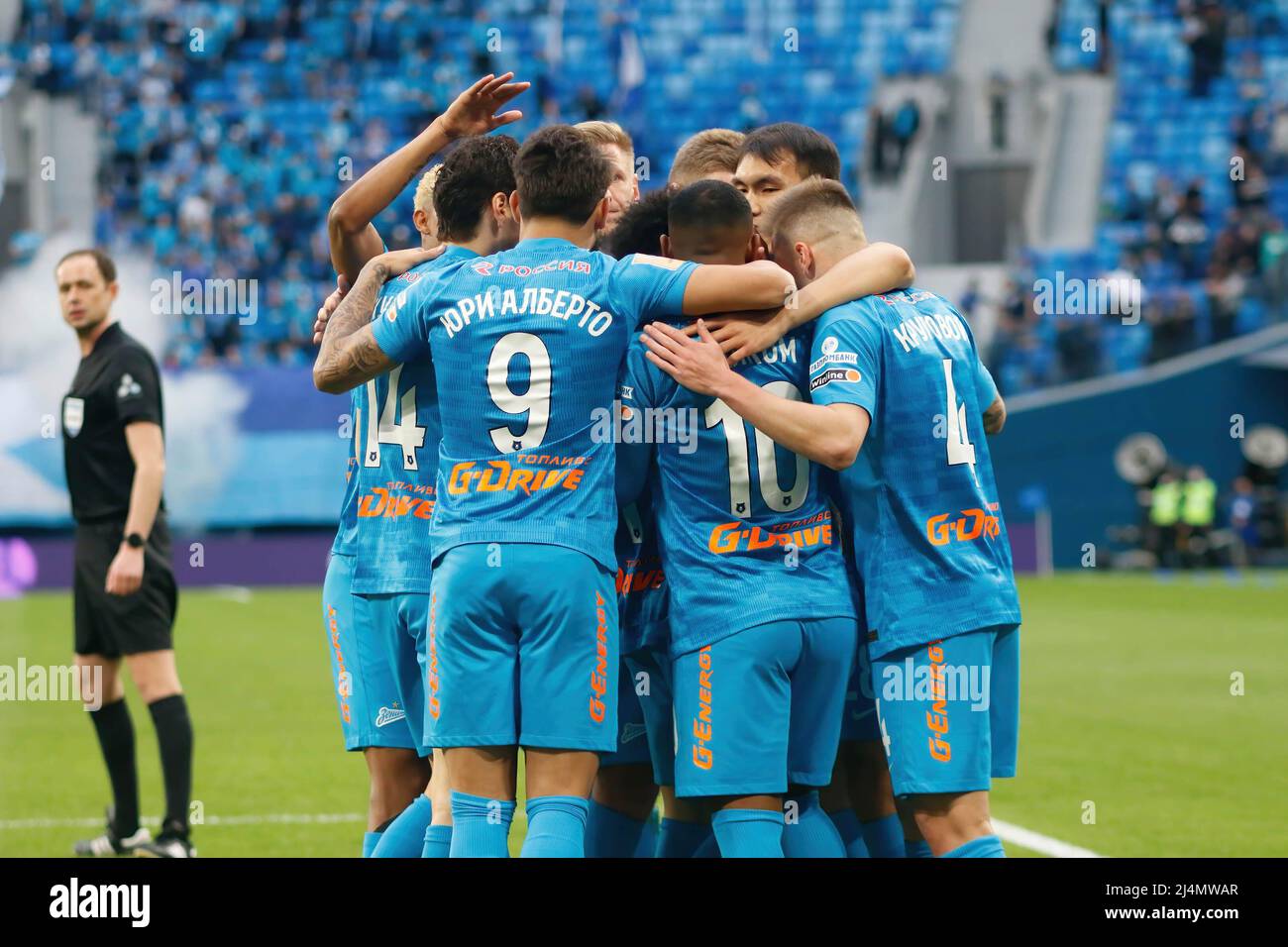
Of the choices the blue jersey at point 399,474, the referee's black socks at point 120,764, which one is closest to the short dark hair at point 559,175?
the blue jersey at point 399,474

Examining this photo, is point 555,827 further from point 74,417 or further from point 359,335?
point 74,417

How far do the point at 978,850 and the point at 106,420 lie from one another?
4.32 metres

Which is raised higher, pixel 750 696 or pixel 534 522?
pixel 534 522

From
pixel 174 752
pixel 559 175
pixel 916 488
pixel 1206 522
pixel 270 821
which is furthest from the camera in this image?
pixel 1206 522

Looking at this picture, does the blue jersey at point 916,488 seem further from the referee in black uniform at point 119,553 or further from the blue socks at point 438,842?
the referee in black uniform at point 119,553

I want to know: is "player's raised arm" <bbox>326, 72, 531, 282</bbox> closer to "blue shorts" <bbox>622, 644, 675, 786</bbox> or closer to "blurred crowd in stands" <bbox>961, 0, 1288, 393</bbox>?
"blue shorts" <bbox>622, 644, 675, 786</bbox>

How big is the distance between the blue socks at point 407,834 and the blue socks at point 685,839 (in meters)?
0.72

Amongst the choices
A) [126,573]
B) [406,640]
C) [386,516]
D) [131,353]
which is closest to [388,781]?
[406,640]

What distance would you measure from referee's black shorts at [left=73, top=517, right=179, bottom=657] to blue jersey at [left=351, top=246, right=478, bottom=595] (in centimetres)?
223

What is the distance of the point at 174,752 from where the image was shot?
7117mm

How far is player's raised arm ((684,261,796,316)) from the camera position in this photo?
14.8ft

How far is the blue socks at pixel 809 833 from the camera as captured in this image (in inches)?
185
